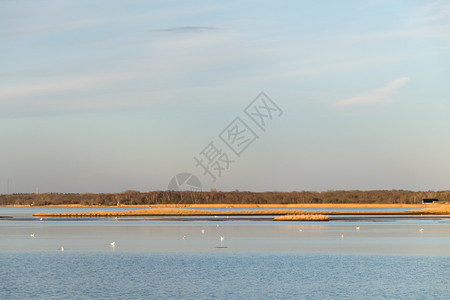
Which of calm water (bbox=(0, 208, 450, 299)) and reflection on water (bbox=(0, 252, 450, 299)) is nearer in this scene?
reflection on water (bbox=(0, 252, 450, 299))

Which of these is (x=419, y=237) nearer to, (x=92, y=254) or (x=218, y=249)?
(x=218, y=249)

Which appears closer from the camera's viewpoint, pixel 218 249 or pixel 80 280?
pixel 80 280

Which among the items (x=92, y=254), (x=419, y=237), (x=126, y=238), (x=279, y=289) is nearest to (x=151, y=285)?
(x=279, y=289)

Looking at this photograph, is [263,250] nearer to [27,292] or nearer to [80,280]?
[80,280]

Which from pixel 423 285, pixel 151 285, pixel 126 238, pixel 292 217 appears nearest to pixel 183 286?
pixel 151 285

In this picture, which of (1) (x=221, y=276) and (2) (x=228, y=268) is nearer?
(1) (x=221, y=276)

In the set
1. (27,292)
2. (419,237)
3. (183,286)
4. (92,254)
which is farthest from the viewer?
(419,237)

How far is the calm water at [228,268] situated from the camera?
39438mm

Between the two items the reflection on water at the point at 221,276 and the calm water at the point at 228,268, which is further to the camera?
the calm water at the point at 228,268

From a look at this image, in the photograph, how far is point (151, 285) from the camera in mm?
42438

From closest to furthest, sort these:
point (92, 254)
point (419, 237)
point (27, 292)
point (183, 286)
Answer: point (27, 292) → point (183, 286) → point (92, 254) → point (419, 237)

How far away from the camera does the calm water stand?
3944cm

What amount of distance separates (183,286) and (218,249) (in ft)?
78.6

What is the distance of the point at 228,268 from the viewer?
50.5 metres
